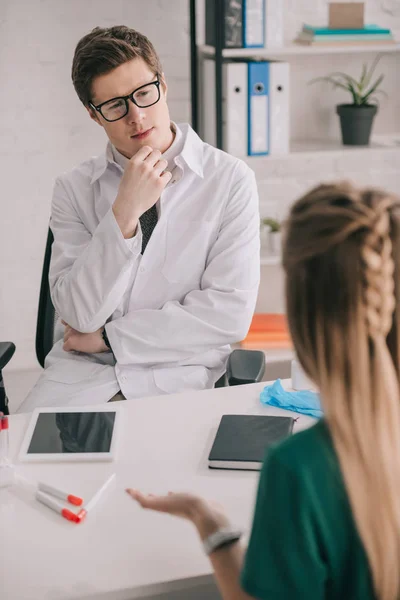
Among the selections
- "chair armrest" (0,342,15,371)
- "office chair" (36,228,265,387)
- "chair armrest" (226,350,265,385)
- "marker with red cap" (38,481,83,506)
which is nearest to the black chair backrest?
"office chair" (36,228,265,387)

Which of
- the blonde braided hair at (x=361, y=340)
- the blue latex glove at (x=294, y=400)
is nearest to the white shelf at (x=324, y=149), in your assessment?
the blue latex glove at (x=294, y=400)

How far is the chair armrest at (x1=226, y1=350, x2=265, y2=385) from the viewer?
5.95 ft

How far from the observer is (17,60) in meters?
3.07

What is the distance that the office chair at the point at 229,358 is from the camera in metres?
1.83

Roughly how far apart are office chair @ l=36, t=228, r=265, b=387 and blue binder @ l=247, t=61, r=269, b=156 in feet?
3.50

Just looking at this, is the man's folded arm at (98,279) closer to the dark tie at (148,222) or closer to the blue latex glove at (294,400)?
the dark tie at (148,222)

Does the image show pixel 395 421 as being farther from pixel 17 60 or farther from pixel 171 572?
pixel 17 60

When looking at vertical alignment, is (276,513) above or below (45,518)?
above

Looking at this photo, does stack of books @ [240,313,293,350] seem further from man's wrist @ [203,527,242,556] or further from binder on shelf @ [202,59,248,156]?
man's wrist @ [203,527,242,556]

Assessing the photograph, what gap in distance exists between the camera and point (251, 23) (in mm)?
2822

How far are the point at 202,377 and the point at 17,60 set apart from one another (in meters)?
1.70

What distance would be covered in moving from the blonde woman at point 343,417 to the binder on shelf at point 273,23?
2170 millimetres

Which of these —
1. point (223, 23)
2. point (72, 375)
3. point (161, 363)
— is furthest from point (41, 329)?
point (223, 23)

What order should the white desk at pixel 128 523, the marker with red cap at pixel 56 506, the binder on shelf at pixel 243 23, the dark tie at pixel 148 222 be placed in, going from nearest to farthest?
1. the white desk at pixel 128 523
2. the marker with red cap at pixel 56 506
3. the dark tie at pixel 148 222
4. the binder on shelf at pixel 243 23
